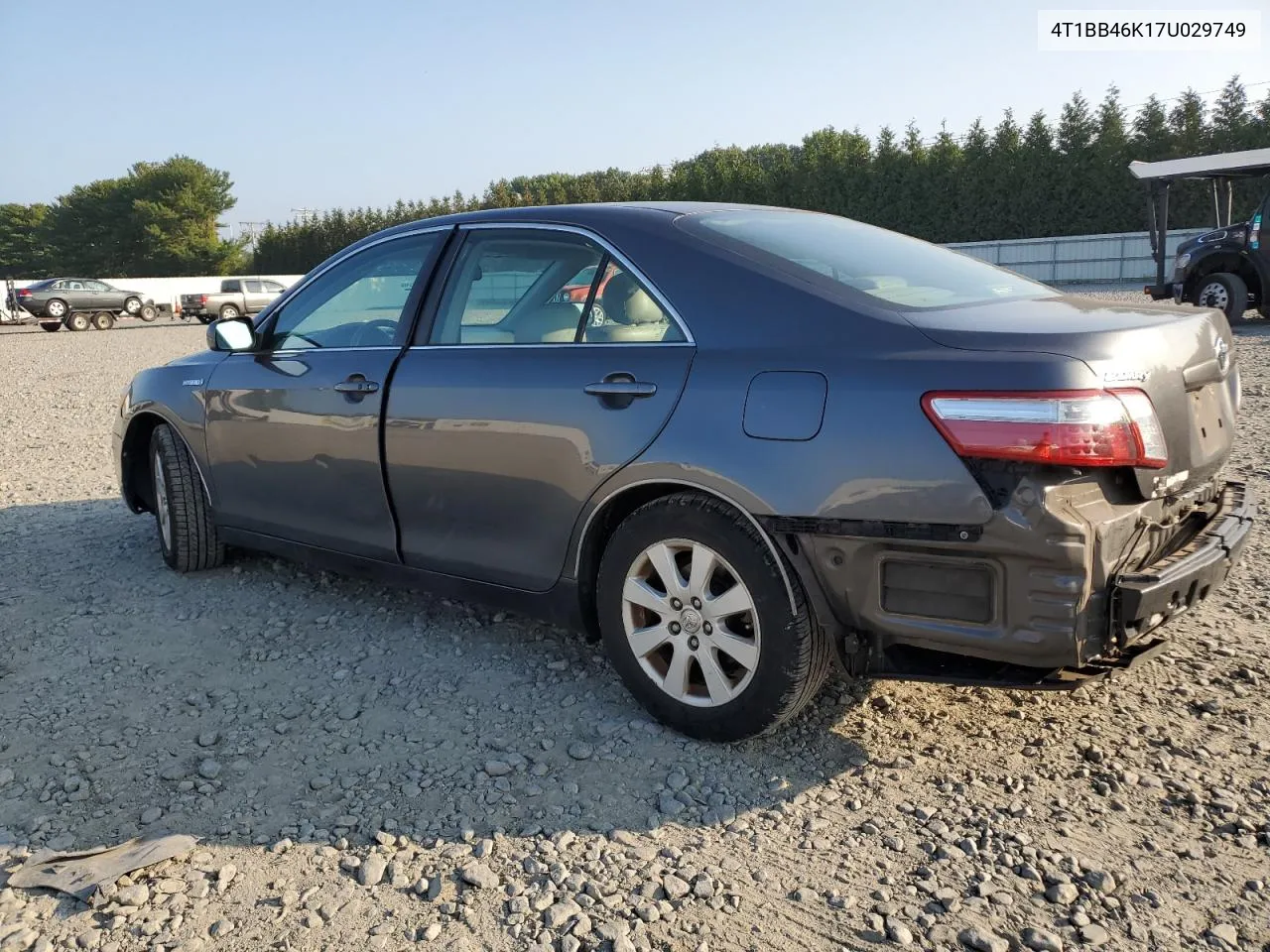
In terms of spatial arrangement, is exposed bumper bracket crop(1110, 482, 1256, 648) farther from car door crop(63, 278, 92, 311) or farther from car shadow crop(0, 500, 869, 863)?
car door crop(63, 278, 92, 311)

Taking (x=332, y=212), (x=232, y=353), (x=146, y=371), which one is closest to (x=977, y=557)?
(x=232, y=353)

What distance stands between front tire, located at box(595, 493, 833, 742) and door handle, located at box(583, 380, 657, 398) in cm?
33

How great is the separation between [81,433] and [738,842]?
8.97 m

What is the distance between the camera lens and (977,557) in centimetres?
245

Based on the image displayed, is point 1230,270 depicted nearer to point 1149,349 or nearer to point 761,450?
point 1149,349

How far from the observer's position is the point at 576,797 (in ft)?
9.29

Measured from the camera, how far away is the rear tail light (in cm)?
235

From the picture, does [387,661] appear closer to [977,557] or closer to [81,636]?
[81,636]

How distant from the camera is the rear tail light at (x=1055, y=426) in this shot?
2.35m

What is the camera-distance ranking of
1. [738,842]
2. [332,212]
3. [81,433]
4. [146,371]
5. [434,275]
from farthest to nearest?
[332,212] < [81,433] < [146,371] < [434,275] < [738,842]

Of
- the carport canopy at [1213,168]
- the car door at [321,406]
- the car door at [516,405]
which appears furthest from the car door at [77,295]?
the car door at [516,405]

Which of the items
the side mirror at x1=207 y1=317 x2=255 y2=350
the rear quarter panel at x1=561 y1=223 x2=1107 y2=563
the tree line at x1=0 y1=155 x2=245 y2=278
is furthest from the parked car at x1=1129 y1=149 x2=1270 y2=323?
the tree line at x1=0 y1=155 x2=245 y2=278

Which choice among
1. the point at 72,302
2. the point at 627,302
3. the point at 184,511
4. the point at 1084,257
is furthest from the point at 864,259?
the point at 72,302

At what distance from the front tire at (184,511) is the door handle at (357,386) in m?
1.30
